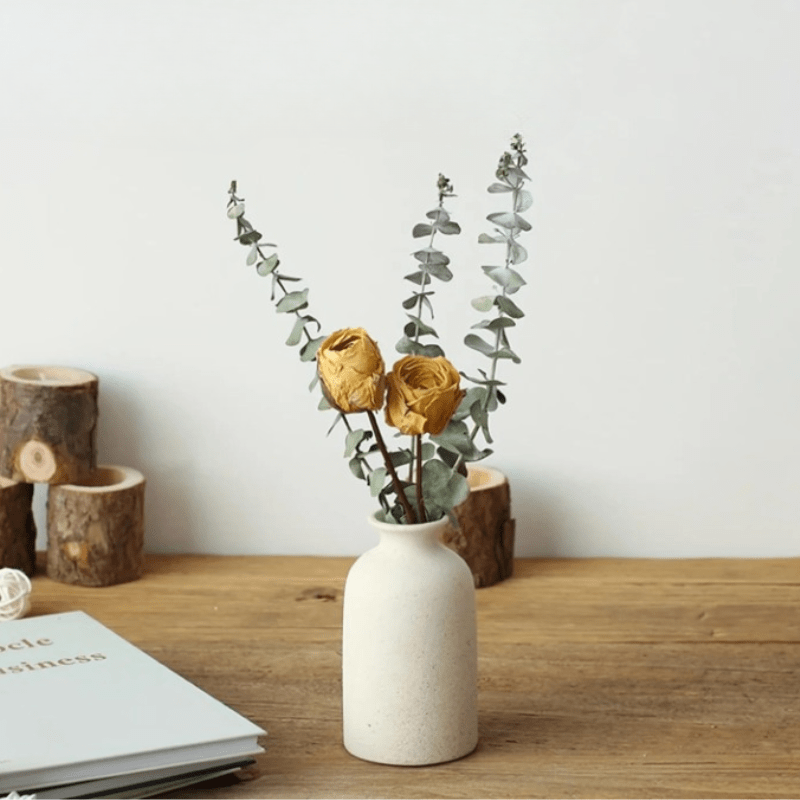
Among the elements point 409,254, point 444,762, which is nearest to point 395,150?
point 409,254

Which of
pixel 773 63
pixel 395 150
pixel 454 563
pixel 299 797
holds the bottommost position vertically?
pixel 299 797

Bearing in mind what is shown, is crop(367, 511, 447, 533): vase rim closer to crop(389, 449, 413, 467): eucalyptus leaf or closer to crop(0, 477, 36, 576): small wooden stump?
crop(389, 449, 413, 467): eucalyptus leaf

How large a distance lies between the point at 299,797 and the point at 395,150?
34.6 inches

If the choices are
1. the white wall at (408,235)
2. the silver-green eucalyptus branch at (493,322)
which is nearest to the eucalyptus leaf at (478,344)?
the silver-green eucalyptus branch at (493,322)

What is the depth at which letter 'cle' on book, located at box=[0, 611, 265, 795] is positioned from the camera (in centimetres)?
100

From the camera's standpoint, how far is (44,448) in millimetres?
1604

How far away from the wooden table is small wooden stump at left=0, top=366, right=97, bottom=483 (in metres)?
0.14

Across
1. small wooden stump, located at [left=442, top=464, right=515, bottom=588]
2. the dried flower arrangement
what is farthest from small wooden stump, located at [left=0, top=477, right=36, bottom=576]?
the dried flower arrangement

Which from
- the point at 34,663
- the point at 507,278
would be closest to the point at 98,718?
the point at 34,663

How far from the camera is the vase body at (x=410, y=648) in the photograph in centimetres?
107

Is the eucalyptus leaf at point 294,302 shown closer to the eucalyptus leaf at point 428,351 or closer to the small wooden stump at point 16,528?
the eucalyptus leaf at point 428,351

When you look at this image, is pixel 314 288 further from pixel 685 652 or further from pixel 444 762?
pixel 444 762

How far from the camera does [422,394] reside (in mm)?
1021

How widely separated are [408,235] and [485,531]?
384 millimetres
